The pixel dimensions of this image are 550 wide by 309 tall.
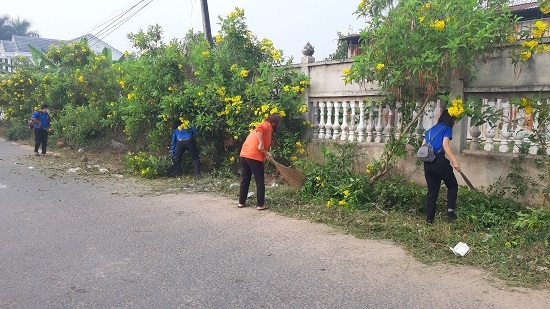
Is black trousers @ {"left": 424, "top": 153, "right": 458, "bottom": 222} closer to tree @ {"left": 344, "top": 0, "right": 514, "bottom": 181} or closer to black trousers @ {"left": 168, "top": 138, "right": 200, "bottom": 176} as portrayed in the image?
tree @ {"left": 344, "top": 0, "right": 514, "bottom": 181}

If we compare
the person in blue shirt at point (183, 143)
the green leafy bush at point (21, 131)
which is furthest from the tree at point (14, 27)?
the person in blue shirt at point (183, 143)

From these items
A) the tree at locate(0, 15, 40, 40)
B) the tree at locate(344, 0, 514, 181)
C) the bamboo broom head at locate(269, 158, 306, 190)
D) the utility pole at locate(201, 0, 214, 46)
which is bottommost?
the bamboo broom head at locate(269, 158, 306, 190)

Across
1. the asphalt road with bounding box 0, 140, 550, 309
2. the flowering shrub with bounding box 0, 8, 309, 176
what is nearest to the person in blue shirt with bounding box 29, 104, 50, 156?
the flowering shrub with bounding box 0, 8, 309, 176

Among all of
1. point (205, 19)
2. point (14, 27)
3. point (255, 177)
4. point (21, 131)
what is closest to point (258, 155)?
point (255, 177)

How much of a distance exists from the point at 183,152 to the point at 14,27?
6602 centimetres

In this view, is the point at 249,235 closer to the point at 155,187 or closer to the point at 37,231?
the point at 37,231

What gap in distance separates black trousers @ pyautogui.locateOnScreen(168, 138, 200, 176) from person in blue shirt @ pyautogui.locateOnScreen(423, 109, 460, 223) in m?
4.62

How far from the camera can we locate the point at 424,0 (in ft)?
19.4

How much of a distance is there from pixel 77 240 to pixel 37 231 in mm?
708

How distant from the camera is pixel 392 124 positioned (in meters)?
7.05

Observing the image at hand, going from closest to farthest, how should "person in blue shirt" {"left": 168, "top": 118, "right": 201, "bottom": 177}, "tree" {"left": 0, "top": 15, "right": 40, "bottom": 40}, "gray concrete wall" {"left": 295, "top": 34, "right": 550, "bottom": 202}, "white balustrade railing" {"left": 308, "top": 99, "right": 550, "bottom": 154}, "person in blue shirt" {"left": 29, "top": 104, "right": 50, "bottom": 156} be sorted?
1. "gray concrete wall" {"left": 295, "top": 34, "right": 550, "bottom": 202}
2. "white balustrade railing" {"left": 308, "top": 99, "right": 550, "bottom": 154}
3. "person in blue shirt" {"left": 168, "top": 118, "right": 201, "bottom": 177}
4. "person in blue shirt" {"left": 29, "top": 104, "right": 50, "bottom": 156}
5. "tree" {"left": 0, "top": 15, "right": 40, "bottom": 40}

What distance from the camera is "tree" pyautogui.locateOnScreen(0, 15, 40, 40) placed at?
61969 mm

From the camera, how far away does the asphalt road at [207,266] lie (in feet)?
12.0

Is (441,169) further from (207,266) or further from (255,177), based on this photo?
(207,266)
